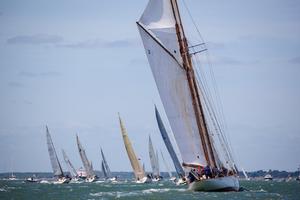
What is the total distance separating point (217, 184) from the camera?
236 ft

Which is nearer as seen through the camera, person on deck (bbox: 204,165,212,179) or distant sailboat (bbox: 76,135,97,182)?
person on deck (bbox: 204,165,212,179)

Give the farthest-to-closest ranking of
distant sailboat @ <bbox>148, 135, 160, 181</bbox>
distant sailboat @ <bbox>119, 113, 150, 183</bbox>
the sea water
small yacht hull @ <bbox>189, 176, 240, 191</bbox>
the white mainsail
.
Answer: distant sailboat @ <bbox>148, 135, 160, 181</bbox> < distant sailboat @ <bbox>119, 113, 150, 183</bbox> < the white mainsail < the sea water < small yacht hull @ <bbox>189, 176, 240, 191</bbox>

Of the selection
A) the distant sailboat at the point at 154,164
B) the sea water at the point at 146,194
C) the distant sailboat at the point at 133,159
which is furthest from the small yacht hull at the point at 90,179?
the sea water at the point at 146,194

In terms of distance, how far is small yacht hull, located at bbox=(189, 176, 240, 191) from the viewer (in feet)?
237

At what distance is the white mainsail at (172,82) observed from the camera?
7412 centimetres

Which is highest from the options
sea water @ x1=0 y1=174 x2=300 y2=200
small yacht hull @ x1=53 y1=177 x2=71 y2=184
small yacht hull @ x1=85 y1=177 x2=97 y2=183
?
sea water @ x1=0 y1=174 x2=300 y2=200

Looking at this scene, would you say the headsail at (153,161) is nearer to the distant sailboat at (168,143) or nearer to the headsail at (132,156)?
the headsail at (132,156)

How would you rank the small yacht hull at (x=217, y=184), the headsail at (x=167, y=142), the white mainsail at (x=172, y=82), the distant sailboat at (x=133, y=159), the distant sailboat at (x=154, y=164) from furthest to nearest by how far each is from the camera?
the distant sailboat at (x=154, y=164) < the distant sailboat at (x=133, y=159) < the headsail at (x=167, y=142) < the white mainsail at (x=172, y=82) < the small yacht hull at (x=217, y=184)

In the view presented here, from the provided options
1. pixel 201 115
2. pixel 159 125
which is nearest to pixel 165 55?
pixel 201 115

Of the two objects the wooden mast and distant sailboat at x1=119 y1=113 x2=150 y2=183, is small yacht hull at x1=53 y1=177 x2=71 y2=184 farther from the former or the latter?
the wooden mast

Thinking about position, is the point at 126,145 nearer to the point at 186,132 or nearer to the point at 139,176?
the point at 139,176

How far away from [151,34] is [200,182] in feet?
53.3

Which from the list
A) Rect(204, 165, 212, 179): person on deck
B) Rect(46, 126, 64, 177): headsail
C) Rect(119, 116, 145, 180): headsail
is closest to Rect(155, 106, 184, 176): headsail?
Rect(119, 116, 145, 180): headsail

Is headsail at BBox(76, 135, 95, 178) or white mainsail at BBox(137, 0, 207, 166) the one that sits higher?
white mainsail at BBox(137, 0, 207, 166)
